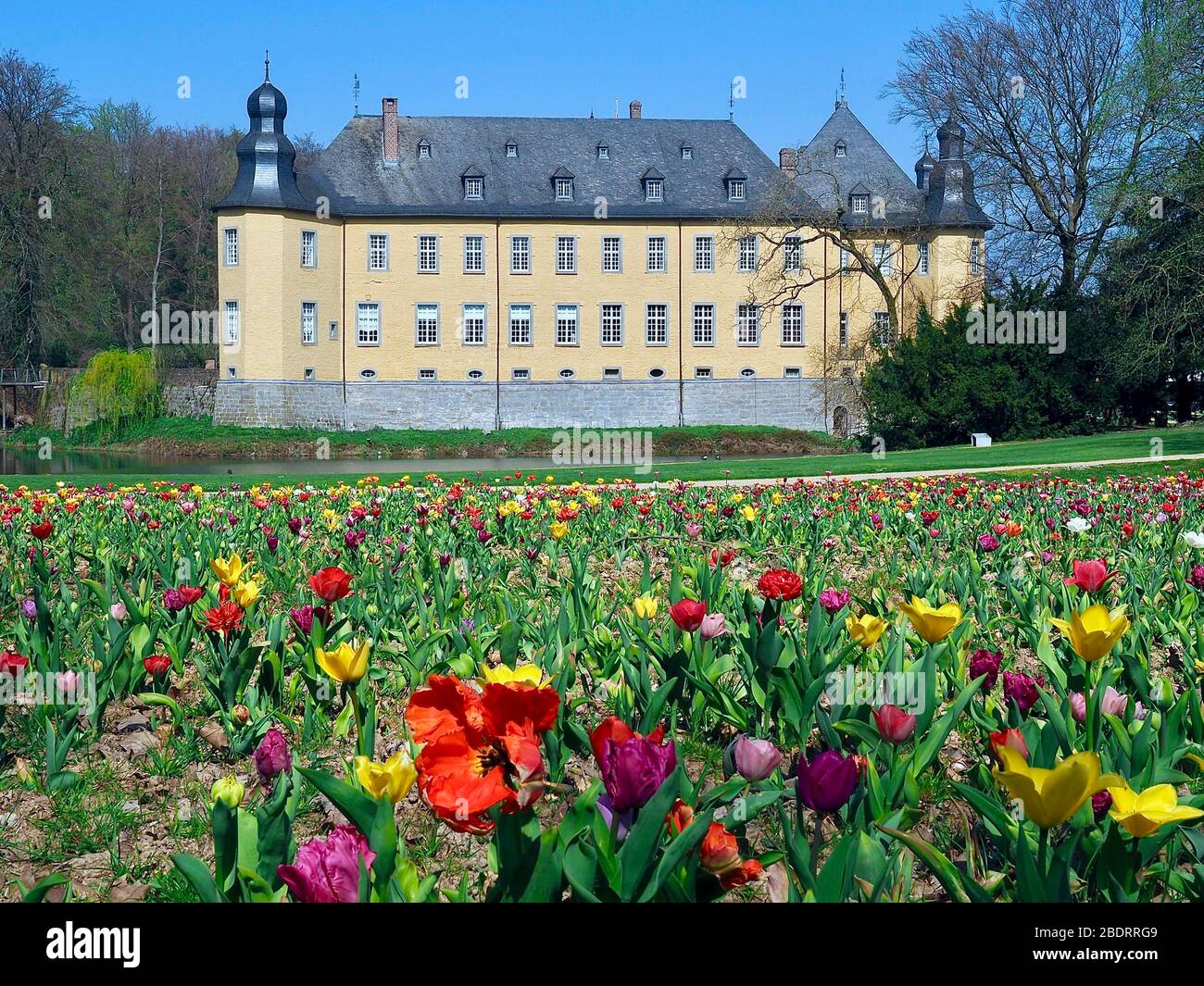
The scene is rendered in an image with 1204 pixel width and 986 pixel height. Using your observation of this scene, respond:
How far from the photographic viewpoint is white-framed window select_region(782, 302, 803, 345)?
4697 cm

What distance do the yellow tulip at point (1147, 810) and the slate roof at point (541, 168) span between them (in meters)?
44.5

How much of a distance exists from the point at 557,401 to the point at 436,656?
138 feet

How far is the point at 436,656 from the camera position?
Result: 12.8 feet

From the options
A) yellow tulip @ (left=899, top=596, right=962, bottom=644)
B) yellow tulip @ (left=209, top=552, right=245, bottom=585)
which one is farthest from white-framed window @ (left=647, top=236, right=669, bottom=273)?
yellow tulip @ (left=899, top=596, right=962, bottom=644)

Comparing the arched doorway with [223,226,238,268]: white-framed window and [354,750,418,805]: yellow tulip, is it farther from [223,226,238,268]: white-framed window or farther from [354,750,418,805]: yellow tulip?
[354,750,418,805]: yellow tulip

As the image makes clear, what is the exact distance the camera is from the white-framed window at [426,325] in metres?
45.7

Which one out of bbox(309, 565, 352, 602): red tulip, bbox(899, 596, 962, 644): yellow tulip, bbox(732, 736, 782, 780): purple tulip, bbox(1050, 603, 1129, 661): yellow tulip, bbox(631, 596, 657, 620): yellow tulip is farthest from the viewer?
bbox(631, 596, 657, 620): yellow tulip

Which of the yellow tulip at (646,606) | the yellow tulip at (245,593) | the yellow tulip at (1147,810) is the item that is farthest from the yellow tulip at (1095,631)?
the yellow tulip at (245,593)

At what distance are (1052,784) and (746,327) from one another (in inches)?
1798

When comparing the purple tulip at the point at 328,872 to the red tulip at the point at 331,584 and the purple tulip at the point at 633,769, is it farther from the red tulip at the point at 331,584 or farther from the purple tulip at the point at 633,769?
the red tulip at the point at 331,584

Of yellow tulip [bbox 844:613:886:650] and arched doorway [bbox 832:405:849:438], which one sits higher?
arched doorway [bbox 832:405:849:438]

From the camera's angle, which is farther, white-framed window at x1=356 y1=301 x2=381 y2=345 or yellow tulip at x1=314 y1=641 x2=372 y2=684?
white-framed window at x1=356 y1=301 x2=381 y2=345

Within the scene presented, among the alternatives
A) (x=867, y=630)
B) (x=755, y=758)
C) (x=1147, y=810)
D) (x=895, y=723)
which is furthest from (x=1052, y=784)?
(x=867, y=630)

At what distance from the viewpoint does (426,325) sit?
45.8 m
